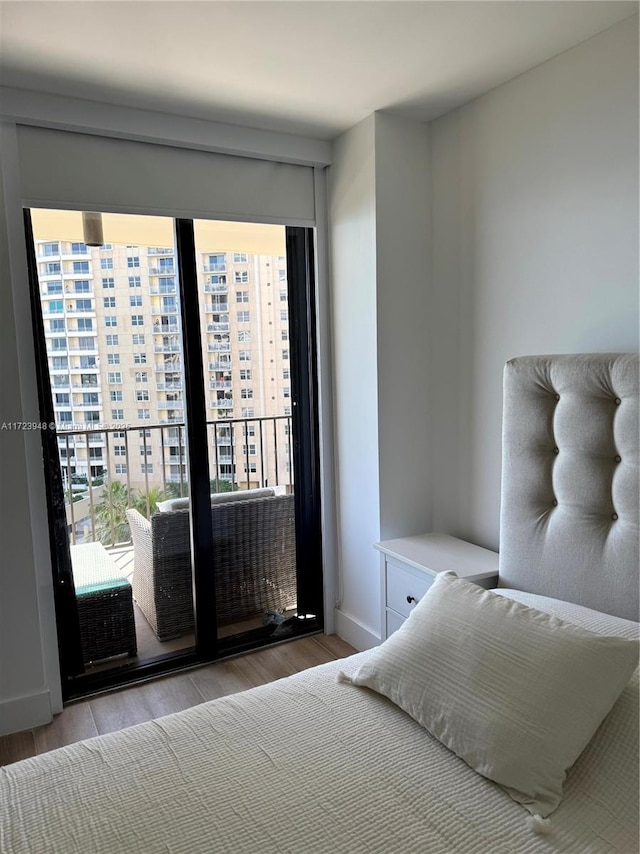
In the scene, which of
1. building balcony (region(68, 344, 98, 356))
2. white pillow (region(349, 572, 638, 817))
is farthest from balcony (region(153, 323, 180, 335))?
white pillow (region(349, 572, 638, 817))

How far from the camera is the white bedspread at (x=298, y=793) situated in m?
1.09

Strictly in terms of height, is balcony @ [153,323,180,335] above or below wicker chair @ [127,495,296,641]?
above

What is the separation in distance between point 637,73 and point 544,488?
1317mm

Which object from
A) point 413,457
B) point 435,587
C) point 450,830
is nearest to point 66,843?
point 450,830

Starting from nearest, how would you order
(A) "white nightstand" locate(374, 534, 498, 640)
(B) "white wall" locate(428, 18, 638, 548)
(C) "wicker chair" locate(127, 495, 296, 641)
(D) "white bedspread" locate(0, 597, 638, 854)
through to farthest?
(D) "white bedspread" locate(0, 597, 638, 854), (B) "white wall" locate(428, 18, 638, 548), (A) "white nightstand" locate(374, 534, 498, 640), (C) "wicker chair" locate(127, 495, 296, 641)

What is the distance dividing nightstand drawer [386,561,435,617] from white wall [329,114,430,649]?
0.23 metres

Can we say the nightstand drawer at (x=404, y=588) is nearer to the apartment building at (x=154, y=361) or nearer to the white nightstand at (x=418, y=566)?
the white nightstand at (x=418, y=566)

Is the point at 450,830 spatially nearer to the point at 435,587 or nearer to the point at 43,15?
the point at 435,587

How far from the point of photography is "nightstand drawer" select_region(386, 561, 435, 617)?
227 cm

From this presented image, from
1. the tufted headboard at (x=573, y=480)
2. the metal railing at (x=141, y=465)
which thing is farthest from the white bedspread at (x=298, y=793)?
the metal railing at (x=141, y=465)

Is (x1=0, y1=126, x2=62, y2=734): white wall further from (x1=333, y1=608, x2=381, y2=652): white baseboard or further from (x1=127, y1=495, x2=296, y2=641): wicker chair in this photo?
(x1=333, y1=608, x2=381, y2=652): white baseboard

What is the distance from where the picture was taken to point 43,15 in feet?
5.40

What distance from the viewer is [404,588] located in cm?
238

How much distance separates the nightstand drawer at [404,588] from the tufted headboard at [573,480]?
34 cm
